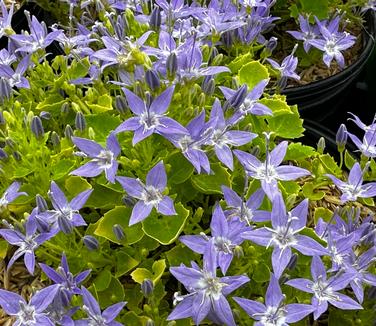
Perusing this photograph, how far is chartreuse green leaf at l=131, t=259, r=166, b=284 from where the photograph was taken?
100 cm

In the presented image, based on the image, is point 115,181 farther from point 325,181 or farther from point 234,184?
point 325,181

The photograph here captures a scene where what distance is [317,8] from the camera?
1.78 metres

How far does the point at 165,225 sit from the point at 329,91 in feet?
2.93

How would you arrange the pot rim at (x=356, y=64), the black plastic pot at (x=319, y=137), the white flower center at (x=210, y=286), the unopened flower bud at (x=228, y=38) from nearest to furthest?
the white flower center at (x=210, y=286) < the unopened flower bud at (x=228, y=38) < the black plastic pot at (x=319, y=137) < the pot rim at (x=356, y=64)

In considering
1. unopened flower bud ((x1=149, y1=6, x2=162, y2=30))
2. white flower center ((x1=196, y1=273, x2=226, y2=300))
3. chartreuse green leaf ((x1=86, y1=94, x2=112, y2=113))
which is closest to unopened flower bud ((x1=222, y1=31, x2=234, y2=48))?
unopened flower bud ((x1=149, y1=6, x2=162, y2=30))

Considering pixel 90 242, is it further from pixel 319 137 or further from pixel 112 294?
pixel 319 137

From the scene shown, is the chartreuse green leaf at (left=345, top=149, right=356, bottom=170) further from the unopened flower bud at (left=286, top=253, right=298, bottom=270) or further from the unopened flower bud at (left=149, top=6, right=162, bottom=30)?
the unopened flower bud at (left=149, top=6, right=162, bottom=30)

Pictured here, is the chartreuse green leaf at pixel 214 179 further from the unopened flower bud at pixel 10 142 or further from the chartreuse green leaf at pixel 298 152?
the unopened flower bud at pixel 10 142

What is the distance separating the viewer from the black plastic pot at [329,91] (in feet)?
5.55

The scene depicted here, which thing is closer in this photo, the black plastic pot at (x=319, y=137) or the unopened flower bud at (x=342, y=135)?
the unopened flower bud at (x=342, y=135)

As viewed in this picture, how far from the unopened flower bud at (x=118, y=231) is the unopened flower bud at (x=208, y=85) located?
11.4 inches

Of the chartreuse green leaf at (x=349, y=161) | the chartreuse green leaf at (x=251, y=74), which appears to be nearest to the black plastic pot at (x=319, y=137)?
the chartreuse green leaf at (x=349, y=161)

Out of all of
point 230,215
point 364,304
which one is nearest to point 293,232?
point 230,215

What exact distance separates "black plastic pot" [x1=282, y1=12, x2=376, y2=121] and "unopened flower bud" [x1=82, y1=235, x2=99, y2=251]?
0.80 meters
